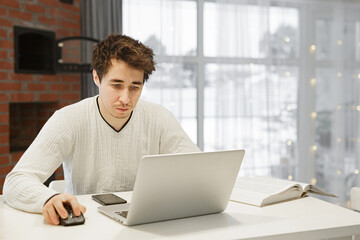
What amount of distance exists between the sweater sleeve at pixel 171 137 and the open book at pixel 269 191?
325mm

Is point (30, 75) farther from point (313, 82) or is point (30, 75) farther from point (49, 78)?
point (313, 82)

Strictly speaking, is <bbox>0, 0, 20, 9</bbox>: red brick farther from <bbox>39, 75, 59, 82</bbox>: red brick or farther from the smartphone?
the smartphone

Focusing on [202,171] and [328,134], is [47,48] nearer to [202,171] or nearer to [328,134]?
[202,171]

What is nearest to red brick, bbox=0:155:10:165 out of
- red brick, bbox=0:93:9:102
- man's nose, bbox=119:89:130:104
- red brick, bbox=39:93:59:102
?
red brick, bbox=0:93:9:102

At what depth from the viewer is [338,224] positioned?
134cm

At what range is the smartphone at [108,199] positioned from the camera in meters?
1.49

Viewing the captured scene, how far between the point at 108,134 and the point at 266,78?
8.63 ft

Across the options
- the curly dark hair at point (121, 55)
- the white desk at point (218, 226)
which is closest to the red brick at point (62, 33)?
the curly dark hair at point (121, 55)

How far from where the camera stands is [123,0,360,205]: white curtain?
153 inches

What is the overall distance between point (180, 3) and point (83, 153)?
2.38 meters

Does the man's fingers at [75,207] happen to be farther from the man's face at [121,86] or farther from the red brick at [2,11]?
the red brick at [2,11]

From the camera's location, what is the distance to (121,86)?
1.73 metres

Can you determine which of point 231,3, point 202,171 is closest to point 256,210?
point 202,171

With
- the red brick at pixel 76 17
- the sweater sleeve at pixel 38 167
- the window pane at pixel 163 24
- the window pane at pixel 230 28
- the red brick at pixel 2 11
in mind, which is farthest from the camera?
the window pane at pixel 230 28
